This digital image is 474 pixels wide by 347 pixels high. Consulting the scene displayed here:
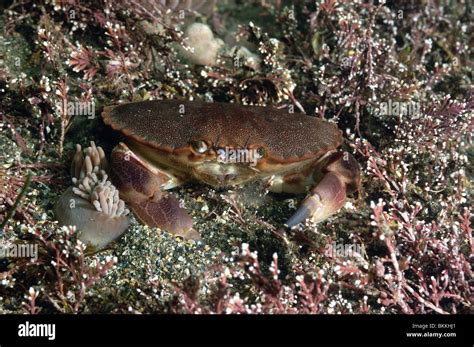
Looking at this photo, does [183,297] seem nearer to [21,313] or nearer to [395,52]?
[21,313]

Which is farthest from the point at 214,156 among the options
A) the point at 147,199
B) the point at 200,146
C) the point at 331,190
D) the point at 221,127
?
the point at 331,190

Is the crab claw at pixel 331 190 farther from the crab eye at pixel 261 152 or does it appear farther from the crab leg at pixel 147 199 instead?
the crab leg at pixel 147 199

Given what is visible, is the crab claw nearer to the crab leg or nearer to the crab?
the crab

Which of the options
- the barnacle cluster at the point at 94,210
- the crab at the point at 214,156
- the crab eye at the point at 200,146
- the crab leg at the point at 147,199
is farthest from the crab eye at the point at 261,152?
the barnacle cluster at the point at 94,210

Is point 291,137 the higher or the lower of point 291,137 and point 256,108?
the lower

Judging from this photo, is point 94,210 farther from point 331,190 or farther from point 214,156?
point 331,190
